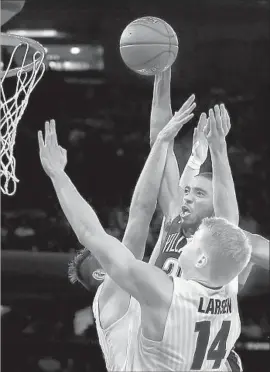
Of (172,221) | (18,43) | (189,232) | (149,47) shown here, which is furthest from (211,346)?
(18,43)

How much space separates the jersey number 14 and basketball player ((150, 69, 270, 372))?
2.59ft

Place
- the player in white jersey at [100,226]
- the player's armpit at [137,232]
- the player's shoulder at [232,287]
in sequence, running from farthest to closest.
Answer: the player's armpit at [137,232]
the player's shoulder at [232,287]
the player in white jersey at [100,226]

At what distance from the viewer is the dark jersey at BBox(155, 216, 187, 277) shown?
123 inches

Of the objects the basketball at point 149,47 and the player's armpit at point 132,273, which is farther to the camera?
the basketball at point 149,47

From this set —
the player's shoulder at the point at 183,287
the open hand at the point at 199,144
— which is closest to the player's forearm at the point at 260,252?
the open hand at the point at 199,144

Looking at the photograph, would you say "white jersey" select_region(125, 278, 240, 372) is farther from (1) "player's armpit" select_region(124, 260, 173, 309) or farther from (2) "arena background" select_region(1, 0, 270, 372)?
(2) "arena background" select_region(1, 0, 270, 372)

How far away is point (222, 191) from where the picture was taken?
2707 millimetres

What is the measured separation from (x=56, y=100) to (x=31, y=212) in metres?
1.02

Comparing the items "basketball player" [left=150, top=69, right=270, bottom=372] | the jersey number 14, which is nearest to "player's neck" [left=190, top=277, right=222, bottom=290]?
the jersey number 14

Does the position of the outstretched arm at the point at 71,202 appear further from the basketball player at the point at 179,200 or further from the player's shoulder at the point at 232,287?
the basketball player at the point at 179,200

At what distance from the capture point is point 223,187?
2.70 metres

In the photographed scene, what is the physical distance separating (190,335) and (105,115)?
4.42 meters

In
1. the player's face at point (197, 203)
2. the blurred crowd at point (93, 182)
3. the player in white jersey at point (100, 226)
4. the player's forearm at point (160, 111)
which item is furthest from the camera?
the blurred crowd at point (93, 182)

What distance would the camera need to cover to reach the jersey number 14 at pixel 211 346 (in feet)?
7.28
